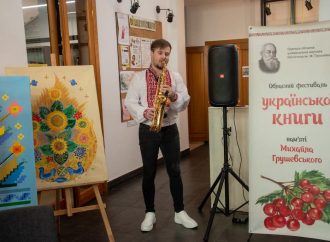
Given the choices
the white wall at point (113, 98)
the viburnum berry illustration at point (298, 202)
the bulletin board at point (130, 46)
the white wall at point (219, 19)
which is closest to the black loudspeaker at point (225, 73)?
the viburnum berry illustration at point (298, 202)

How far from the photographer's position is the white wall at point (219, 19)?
7.09 meters

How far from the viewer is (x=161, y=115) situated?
2.86 metres

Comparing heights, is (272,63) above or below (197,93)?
above

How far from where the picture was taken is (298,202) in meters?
2.49

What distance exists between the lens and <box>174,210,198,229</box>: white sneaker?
313 cm

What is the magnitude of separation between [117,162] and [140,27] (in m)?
1.95

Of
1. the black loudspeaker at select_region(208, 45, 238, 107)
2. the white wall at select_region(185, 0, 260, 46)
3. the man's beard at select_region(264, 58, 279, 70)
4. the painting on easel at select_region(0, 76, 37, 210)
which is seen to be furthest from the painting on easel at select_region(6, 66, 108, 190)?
the white wall at select_region(185, 0, 260, 46)

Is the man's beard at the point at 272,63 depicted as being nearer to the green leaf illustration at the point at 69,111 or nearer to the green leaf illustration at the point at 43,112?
the green leaf illustration at the point at 69,111

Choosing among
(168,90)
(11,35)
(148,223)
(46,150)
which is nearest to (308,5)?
(168,90)

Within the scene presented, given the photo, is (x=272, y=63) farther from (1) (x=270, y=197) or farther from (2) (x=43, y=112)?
(2) (x=43, y=112)

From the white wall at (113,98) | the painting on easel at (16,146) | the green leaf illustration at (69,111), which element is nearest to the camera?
the painting on easel at (16,146)

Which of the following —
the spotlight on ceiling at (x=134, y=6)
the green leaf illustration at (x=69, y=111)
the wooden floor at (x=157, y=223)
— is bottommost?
the wooden floor at (x=157, y=223)

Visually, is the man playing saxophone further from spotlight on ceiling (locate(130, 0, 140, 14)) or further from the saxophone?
spotlight on ceiling (locate(130, 0, 140, 14))

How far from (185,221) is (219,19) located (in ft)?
17.1
